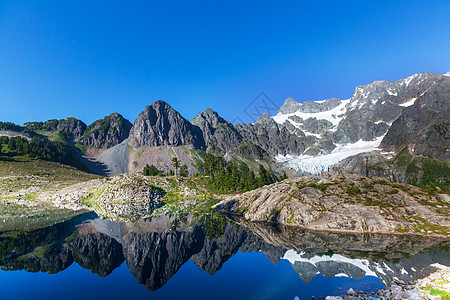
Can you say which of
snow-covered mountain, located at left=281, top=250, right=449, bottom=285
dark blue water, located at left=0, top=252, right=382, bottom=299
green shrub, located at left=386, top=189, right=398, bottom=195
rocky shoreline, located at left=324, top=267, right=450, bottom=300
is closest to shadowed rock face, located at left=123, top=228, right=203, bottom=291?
dark blue water, located at left=0, top=252, right=382, bottom=299

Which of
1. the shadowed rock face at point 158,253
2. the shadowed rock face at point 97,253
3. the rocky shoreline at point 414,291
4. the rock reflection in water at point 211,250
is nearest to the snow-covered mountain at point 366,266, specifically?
the rock reflection in water at point 211,250

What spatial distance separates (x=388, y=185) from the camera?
59.2 meters

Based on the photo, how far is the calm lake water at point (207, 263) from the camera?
85.3 ft

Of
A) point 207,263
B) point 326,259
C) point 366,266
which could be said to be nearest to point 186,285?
point 207,263

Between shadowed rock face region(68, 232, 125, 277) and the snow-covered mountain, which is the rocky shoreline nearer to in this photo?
the snow-covered mountain

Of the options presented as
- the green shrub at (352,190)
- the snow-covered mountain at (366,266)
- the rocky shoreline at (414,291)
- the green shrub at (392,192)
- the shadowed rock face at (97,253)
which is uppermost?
the shadowed rock face at (97,253)

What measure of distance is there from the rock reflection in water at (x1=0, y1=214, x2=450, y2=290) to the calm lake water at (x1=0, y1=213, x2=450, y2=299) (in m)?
0.15

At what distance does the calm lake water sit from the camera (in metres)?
26.0

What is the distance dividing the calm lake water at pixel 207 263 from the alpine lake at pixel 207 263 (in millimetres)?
123

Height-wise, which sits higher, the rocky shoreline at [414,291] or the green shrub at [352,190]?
the green shrub at [352,190]

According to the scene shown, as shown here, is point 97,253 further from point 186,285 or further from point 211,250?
point 186,285

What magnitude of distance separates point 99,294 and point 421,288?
3333 cm

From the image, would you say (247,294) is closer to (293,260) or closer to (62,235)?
(293,260)

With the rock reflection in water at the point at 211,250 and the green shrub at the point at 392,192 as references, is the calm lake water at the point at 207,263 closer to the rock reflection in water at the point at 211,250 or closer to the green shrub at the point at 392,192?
the rock reflection in water at the point at 211,250
